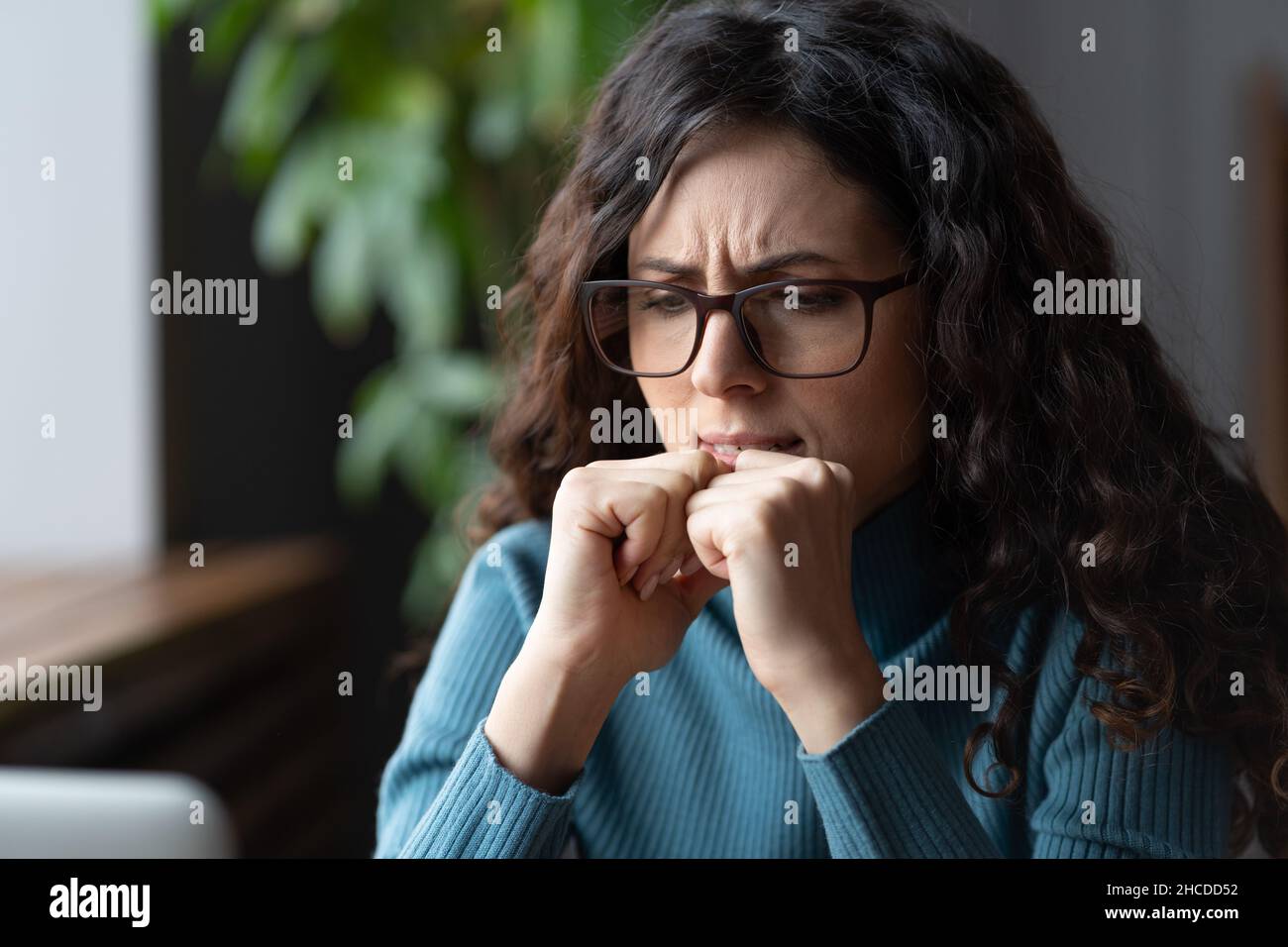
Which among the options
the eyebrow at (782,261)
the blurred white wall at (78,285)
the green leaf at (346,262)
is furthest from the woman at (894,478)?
the blurred white wall at (78,285)

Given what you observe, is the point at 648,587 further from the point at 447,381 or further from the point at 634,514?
the point at 447,381

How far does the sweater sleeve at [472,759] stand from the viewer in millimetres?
600

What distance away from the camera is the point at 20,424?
1.37 m

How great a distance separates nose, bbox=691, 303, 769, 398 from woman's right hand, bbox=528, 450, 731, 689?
0.04 m

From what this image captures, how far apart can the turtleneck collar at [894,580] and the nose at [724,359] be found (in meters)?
0.15

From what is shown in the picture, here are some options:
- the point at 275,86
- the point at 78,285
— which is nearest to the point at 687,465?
the point at 275,86

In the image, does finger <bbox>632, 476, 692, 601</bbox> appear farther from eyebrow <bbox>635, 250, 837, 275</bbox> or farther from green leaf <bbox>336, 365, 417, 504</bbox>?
green leaf <bbox>336, 365, 417, 504</bbox>

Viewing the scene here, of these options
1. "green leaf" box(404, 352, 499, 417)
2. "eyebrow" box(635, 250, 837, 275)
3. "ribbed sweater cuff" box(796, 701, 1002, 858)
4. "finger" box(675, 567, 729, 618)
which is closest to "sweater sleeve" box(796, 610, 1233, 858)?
"ribbed sweater cuff" box(796, 701, 1002, 858)

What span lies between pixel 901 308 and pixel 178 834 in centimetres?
49

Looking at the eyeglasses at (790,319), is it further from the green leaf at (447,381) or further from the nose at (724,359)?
the green leaf at (447,381)

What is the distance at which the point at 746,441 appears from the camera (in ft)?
2.01

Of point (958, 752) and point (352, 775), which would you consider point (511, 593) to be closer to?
point (958, 752)

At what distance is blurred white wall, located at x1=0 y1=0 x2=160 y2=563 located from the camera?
51.8 inches

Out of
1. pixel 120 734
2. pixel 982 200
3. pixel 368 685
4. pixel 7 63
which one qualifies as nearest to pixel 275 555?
pixel 368 685
